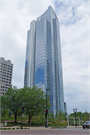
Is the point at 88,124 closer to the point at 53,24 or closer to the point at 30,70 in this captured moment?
the point at 30,70

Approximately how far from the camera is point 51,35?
113188mm

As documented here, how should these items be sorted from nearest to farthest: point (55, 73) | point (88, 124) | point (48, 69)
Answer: point (88, 124), point (48, 69), point (55, 73)

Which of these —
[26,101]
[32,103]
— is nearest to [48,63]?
[26,101]

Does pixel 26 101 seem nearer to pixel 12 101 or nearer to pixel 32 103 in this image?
pixel 32 103

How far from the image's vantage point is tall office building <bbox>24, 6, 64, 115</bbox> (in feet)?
316

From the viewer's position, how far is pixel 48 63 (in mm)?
101062

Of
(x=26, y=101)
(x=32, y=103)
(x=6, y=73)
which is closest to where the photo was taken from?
(x=32, y=103)

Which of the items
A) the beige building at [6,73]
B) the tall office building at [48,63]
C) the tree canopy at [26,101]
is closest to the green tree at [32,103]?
the tree canopy at [26,101]

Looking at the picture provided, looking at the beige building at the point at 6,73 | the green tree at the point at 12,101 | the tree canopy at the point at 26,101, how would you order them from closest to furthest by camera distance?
the tree canopy at the point at 26,101 < the green tree at the point at 12,101 < the beige building at the point at 6,73

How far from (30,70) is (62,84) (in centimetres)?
3144

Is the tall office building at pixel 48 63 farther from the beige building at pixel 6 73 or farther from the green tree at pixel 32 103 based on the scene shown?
the green tree at pixel 32 103

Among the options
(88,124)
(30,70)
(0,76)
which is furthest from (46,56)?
(88,124)

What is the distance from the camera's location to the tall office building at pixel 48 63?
9644cm

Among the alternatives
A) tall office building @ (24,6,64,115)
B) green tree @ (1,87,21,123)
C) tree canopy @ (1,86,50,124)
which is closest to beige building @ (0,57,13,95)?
tall office building @ (24,6,64,115)
